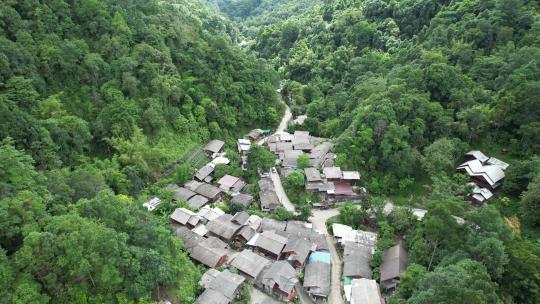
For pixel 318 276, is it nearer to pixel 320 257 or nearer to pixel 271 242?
pixel 320 257

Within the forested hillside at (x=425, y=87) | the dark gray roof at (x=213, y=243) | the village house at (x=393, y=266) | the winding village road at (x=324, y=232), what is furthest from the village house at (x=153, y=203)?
the village house at (x=393, y=266)

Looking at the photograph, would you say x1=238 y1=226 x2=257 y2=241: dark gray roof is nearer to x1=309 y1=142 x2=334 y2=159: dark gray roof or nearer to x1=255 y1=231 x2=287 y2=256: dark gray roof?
x1=255 y1=231 x2=287 y2=256: dark gray roof

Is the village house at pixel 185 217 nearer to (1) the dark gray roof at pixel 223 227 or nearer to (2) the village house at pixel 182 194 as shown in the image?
(1) the dark gray roof at pixel 223 227

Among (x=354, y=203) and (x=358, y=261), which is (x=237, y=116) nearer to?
(x=354, y=203)

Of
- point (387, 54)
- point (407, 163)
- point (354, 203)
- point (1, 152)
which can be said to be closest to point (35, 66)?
point (1, 152)

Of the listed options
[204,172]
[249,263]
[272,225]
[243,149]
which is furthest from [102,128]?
[249,263]

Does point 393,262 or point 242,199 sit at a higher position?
point 242,199
